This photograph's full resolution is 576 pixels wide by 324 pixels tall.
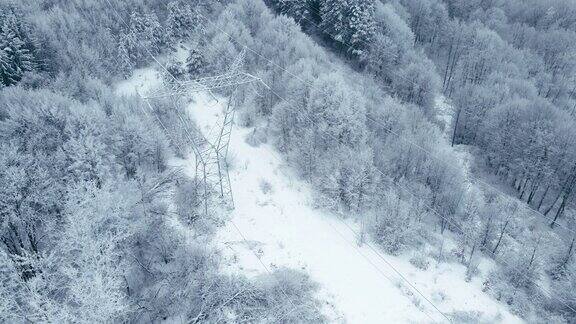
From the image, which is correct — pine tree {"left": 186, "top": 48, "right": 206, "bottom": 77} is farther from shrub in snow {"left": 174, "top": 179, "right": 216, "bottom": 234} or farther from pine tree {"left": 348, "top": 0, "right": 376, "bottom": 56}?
pine tree {"left": 348, "top": 0, "right": 376, "bottom": 56}

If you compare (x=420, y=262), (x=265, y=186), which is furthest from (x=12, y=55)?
(x=420, y=262)

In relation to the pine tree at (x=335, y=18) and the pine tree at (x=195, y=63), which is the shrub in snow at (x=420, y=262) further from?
the pine tree at (x=335, y=18)

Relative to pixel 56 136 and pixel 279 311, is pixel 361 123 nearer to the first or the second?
pixel 279 311

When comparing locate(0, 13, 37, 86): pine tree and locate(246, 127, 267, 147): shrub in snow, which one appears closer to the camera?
locate(0, 13, 37, 86): pine tree

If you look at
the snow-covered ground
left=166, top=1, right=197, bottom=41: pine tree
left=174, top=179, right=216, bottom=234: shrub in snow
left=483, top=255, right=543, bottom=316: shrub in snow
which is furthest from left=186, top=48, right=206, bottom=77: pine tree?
left=483, top=255, right=543, bottom=316: shrub in snow

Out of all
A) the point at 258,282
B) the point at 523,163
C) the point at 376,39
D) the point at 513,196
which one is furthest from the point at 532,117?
the point at 258,282

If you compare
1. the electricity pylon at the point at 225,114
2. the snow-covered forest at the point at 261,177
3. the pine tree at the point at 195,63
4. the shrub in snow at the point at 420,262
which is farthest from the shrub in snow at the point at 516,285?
the pine tree at the point at 195,63

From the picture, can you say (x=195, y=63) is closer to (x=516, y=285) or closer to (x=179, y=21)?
(x=179, y=21)
